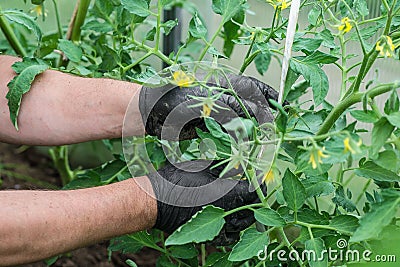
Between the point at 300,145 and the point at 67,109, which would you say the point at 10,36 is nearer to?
the point at 67,109

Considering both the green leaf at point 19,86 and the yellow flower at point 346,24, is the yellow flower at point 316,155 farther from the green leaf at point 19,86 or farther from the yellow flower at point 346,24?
the green leaf at point 19,86

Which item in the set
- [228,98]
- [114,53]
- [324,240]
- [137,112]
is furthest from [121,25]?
[324,240]

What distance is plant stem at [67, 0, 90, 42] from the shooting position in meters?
1.31

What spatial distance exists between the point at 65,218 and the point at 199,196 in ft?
0.68

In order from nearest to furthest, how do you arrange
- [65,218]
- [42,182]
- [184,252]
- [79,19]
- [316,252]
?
[316,252] → [65,218] → [184,252] → [79,19] → [42,182]

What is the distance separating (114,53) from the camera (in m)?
1.12

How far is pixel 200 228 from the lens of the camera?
31.0 inches

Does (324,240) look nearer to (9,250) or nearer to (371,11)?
(9,250)

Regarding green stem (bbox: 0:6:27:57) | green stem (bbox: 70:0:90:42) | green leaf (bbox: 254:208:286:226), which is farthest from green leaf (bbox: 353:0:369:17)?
green stem (bbox: 0:6:27:57)

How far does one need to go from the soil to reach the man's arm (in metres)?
0.45

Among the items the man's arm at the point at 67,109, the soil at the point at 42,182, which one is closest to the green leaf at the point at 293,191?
the man's arm at the point at 67,109

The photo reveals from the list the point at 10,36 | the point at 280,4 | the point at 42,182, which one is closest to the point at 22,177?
the point at 42,182

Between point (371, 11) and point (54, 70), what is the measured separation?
624mm

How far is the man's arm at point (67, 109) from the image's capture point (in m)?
1.08
